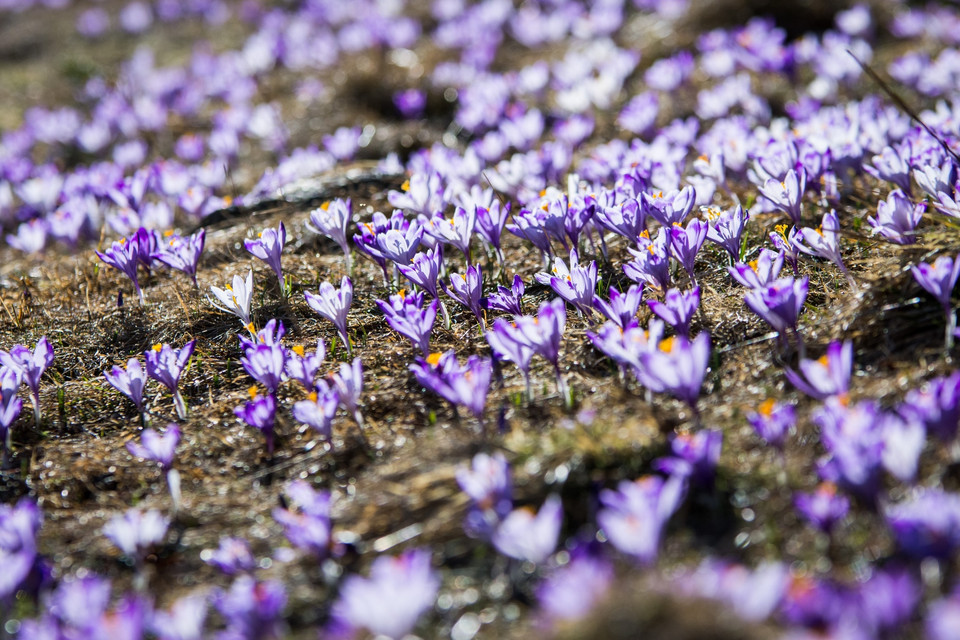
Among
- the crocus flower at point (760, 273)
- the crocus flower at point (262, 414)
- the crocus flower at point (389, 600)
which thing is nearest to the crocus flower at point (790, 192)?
the crocus flower at point (760, 273)

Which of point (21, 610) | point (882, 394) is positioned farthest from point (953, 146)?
point (21, 610)

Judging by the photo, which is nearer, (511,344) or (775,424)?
(775,424)

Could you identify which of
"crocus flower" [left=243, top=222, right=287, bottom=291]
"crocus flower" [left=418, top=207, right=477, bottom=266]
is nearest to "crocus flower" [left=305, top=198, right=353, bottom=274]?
"crocus flower" [left=243, top=222, right=287, bottom=291]

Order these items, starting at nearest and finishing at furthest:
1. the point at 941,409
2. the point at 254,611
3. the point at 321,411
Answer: the point at 254,611 → the point at 941,409 → the point at 321,411

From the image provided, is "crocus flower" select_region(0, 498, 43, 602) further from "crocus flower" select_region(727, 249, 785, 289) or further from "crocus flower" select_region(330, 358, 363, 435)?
"crocus flower" select_region(727, 249, 785, 289)

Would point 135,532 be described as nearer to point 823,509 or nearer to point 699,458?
point 699,458

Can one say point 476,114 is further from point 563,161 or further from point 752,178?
point 752,178

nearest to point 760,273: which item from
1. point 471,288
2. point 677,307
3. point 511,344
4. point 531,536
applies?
point 677,307
